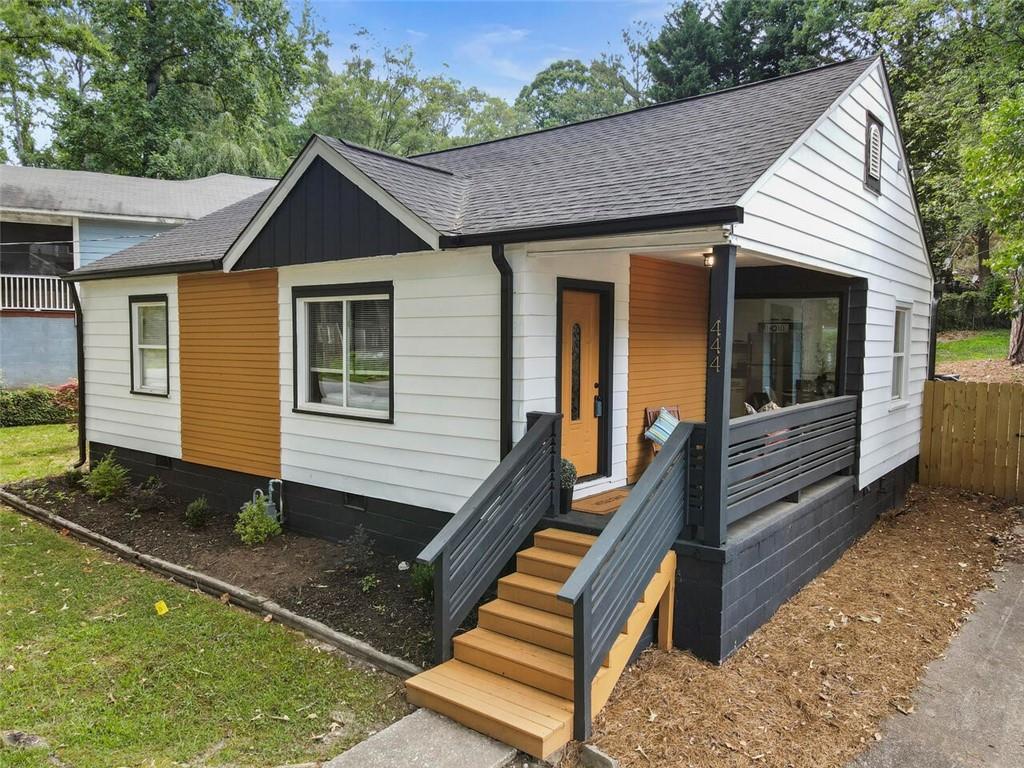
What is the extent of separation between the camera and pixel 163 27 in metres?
25.8

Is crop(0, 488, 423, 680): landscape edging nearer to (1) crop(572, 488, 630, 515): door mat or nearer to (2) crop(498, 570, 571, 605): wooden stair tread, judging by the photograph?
(2) crop(498, 570, 571, 605): wooden stair tread

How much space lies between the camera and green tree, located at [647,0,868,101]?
66.2ft

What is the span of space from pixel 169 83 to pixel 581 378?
2741 centimetres

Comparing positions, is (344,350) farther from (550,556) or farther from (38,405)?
(38,405)

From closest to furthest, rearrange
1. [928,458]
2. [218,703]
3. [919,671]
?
[218,703] → [919,671] → [928,458]

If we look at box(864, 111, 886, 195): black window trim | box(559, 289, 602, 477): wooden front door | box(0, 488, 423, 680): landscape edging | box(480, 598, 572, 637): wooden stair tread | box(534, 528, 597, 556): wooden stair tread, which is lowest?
box(0, 488, 423, 680): landscape edging

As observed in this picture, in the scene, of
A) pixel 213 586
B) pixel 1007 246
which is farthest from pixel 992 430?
pixel 213 586

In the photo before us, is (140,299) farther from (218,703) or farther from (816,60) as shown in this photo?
(816,60)

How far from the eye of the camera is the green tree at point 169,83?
25156mm

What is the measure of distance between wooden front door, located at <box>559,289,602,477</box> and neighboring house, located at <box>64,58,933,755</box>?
0.03m

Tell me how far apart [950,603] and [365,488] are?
580 centimetres

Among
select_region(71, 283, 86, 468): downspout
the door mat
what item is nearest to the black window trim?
the door mat

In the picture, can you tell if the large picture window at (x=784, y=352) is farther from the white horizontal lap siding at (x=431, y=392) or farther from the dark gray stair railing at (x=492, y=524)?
the white horizontal lap siding at (x=431, y=392)

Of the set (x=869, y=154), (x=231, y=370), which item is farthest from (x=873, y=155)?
(x=231, y=370)
